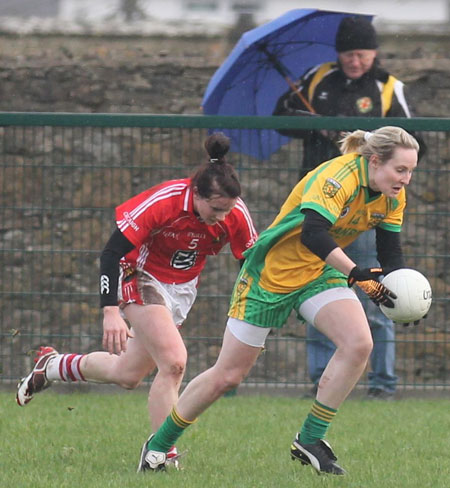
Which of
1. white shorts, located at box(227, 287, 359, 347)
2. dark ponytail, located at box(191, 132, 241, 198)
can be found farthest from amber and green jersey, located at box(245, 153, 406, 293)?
dark ponytail, located at box(191, 132, 241, 198)

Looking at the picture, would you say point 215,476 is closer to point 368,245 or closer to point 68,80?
point 368,245

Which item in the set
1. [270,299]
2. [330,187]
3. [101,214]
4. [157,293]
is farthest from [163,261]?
[101,214]

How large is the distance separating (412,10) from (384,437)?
7919mm

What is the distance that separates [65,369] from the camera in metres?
7.32

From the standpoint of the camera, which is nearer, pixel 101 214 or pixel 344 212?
pixel 344 212

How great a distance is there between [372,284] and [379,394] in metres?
3.64

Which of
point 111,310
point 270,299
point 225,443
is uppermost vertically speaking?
point 270,299

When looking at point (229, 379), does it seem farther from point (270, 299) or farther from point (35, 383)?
point (35, 383)

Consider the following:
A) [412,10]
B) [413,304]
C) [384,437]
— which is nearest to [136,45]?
[412,10]

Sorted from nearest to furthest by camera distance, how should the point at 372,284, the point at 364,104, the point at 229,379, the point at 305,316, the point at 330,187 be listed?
the point at 372,284, the point at 330,187, the point at 229,379, the point at 305,316, the point at 364,104

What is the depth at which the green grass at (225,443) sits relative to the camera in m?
5.77

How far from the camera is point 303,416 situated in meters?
8.33

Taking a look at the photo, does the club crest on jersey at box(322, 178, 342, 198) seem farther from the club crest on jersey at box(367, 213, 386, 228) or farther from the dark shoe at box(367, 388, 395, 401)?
the dark shoe at box(367, 388, 395, 401)

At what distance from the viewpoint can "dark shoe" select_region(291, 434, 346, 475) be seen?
592 cm
